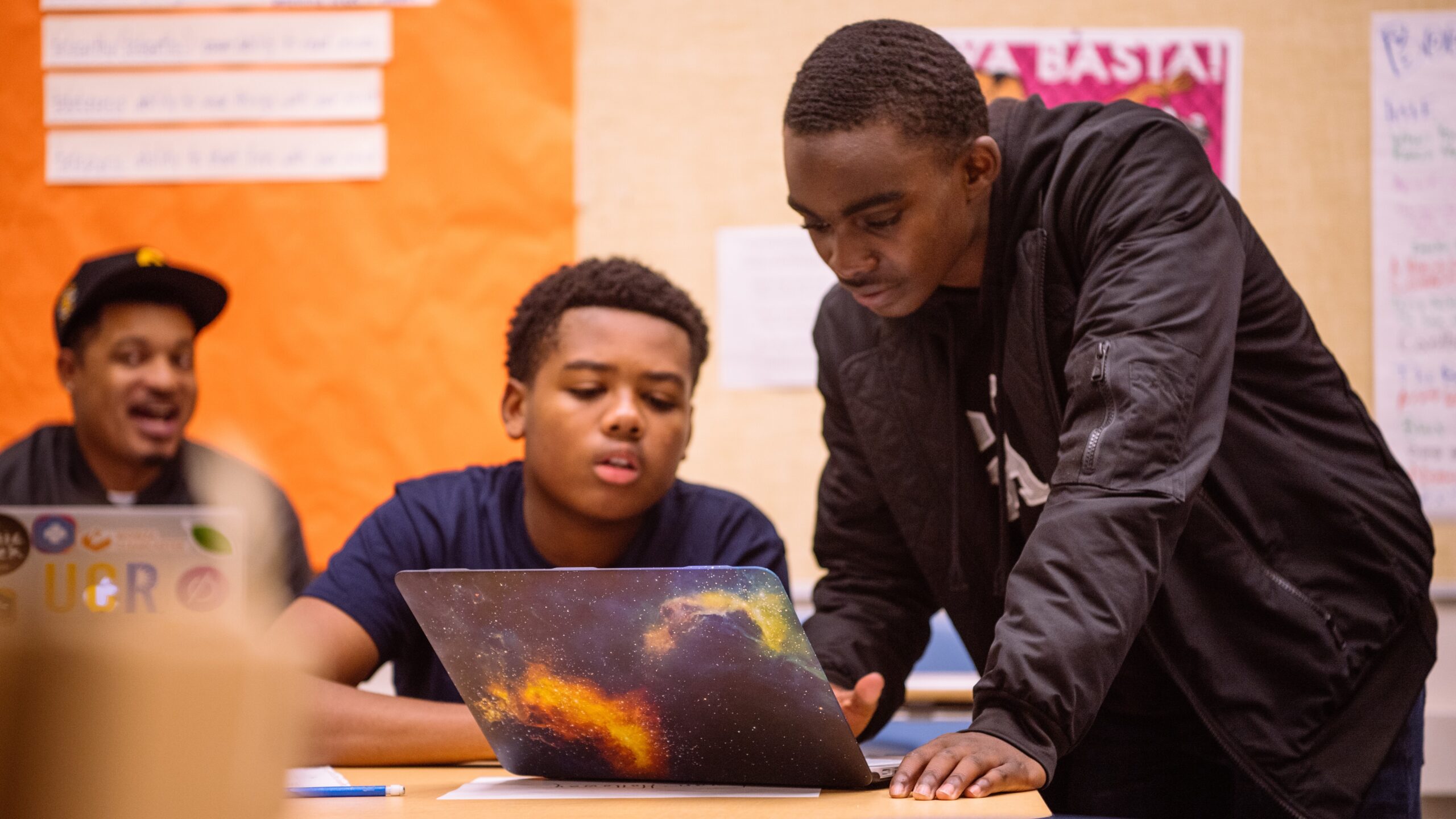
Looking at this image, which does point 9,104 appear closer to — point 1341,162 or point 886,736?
point 886,736

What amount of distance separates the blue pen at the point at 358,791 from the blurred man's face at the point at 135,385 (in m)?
1.23

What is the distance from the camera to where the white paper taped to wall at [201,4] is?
7.22 ft

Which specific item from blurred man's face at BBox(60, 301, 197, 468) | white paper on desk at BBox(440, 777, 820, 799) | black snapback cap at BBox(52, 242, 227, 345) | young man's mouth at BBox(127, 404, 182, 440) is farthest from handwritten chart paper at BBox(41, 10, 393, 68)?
white paper on desk at BBox(440, 777, 820, 799)

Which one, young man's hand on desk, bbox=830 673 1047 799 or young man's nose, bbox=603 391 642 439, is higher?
young man's nose, bbox=603 391 642 439

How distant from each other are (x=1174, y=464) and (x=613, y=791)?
489 millimetres

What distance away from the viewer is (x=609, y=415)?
1393 mm

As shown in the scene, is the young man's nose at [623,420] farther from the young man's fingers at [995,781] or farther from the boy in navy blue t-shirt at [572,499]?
the young man's fingers at [995,781]

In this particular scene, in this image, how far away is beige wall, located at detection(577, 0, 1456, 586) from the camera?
216 cm

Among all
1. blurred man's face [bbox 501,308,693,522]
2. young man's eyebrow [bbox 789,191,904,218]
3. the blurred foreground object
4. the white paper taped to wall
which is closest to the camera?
the blurred foreground object

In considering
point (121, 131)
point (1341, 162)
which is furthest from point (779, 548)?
point (121, 131)

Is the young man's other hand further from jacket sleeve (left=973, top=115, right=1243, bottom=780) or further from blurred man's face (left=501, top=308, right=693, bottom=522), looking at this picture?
blurred man's face (left=501, top=308, right=693, bottom=522)

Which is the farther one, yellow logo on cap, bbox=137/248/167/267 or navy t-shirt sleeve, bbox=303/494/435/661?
yellow logo on cap, bbox=137/248/167/267

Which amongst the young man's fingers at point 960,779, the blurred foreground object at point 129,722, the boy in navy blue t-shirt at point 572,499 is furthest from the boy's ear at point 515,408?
the blurred foreground object at point 129,722

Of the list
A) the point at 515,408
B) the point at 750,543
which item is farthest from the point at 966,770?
the point at 515,408
